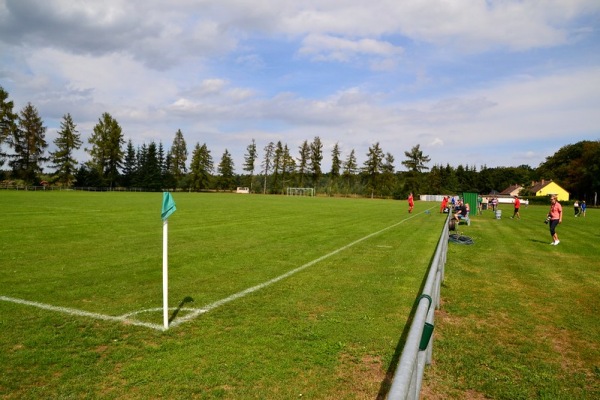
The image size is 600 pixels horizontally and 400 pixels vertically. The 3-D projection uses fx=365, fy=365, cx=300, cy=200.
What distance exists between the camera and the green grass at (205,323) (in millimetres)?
3873

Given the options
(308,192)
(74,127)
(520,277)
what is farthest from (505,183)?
(520,277)

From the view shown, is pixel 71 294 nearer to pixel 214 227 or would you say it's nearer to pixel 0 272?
pixel 0 272

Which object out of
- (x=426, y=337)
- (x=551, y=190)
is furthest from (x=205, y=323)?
(x=551, y=190)

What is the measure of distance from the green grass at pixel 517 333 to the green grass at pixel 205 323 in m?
0.74

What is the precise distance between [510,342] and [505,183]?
6600 inches

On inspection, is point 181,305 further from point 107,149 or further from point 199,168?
point 199,168

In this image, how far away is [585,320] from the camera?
6.17m

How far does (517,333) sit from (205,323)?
186 inches

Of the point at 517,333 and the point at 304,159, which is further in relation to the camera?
the point at 304,159

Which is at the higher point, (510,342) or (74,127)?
(74,127)

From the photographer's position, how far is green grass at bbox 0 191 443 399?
3.87m

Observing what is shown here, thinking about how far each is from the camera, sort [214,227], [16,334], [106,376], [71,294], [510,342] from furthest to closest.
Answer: [214,227] → [71,294] → [510,342] → [16,334] → [106,376]

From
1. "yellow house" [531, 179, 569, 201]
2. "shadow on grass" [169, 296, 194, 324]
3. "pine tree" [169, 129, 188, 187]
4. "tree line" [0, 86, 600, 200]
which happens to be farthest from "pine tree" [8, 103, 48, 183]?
"yellow house" [531, 179, 569, 201]

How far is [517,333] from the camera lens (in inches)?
219
